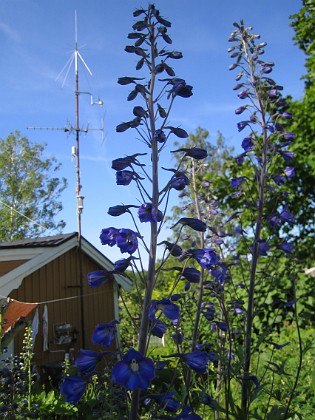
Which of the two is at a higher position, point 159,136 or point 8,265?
point 159,136

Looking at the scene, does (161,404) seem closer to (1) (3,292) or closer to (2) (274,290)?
(2) (274,290)

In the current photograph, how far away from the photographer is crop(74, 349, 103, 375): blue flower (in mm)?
1715

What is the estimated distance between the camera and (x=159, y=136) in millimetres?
2119

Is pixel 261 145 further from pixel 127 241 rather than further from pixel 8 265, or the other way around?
pixel 8 265

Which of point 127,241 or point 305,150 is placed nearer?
point 127,241

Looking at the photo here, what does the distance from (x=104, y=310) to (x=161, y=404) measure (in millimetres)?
9718

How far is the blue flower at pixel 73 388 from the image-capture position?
169cm

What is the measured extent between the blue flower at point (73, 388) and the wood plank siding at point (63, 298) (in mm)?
7496

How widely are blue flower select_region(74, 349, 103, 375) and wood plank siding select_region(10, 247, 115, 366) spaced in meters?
7.52

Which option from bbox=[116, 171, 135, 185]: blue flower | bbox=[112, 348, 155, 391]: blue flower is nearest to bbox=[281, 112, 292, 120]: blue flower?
bbox=[116, 171, 135, 185]: blue flower

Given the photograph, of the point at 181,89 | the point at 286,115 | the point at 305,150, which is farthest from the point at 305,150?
the point at 181,89

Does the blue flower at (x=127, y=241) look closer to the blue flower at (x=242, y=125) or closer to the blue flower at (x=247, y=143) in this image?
the blue flower at (x=247, y=143)

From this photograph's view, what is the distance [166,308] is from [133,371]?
0.93 ft

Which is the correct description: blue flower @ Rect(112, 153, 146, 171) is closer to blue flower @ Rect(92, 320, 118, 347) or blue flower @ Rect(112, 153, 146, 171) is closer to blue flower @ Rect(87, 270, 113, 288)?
blue flower @ Rect(87, 270, 113, 288)
